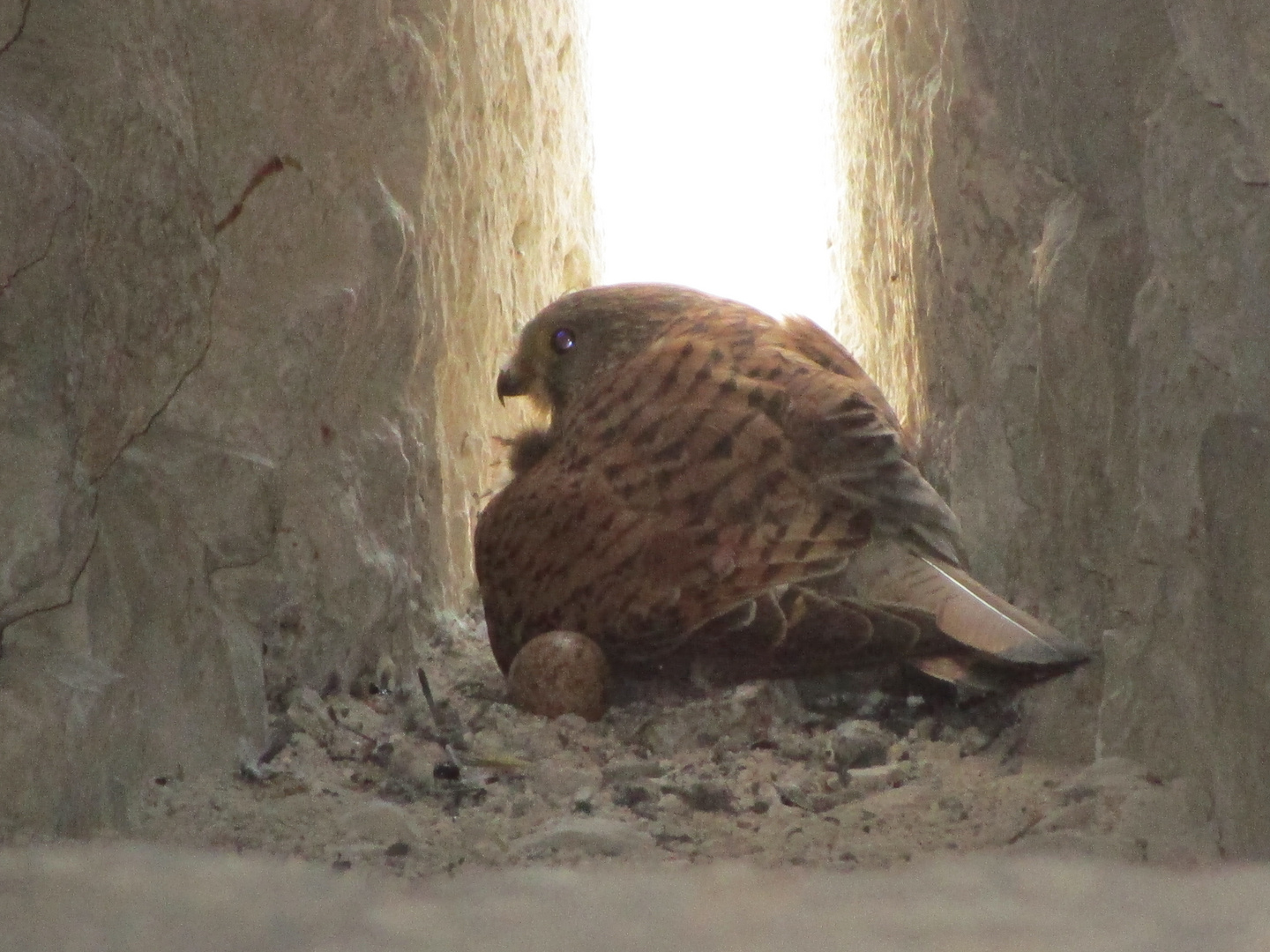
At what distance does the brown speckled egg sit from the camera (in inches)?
82.7

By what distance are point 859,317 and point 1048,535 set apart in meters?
1.32

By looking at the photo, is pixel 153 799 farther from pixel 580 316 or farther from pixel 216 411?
pixel 580 316

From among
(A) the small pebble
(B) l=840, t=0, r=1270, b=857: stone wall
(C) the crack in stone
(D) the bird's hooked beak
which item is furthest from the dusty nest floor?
(C) the crack in stone

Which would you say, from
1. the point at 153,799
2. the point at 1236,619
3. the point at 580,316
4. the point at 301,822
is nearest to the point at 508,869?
the point at 301,822

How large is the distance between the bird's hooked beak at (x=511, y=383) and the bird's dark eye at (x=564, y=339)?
0.12 m

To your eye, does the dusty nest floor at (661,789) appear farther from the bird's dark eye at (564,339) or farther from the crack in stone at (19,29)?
the crack in stone at (19,29)

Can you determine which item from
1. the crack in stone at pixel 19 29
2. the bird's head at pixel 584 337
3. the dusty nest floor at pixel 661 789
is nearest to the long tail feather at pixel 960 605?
the dusty nest floor at pixel 661 789

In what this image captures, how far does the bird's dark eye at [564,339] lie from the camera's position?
2.74 metres

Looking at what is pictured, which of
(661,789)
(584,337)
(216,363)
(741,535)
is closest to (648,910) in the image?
(661,789)

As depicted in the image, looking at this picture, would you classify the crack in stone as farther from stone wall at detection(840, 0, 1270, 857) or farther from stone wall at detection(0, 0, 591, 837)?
stone wall at detection(840, 0, 1270, 857)

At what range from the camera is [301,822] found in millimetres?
1537

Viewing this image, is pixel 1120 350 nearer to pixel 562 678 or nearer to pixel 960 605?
pixel 960 605

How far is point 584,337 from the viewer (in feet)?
8.95

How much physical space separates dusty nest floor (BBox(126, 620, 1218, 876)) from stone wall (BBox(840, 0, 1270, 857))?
0.37 feet
